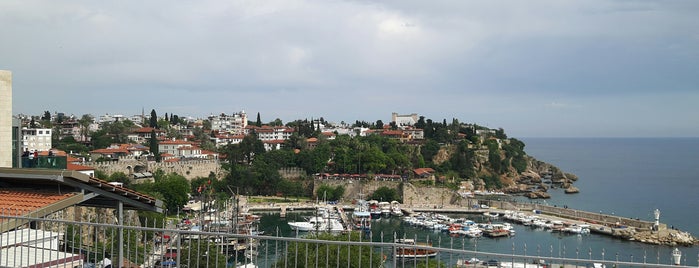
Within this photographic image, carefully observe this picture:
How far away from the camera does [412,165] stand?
47219 mm

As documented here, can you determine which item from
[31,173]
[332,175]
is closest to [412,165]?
[332,175]

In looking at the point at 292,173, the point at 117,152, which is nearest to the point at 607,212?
the point at 292,173

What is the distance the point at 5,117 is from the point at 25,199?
404cm

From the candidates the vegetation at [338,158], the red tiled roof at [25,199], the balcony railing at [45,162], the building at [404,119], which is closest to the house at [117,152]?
the vegetation at [338,158]

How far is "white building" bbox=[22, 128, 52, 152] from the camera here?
40269mm

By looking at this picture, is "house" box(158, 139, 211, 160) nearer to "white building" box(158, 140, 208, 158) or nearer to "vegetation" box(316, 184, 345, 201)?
"white building" box(158, 140, 208, 158)

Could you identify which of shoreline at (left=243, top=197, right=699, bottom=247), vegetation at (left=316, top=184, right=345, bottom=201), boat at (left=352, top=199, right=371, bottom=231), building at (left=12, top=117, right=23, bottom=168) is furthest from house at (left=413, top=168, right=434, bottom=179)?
building at (left=12, top=117, right=23, bottom=168)

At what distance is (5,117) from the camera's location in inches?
354

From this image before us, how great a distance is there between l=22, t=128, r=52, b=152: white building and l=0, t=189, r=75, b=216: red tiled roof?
126 ft

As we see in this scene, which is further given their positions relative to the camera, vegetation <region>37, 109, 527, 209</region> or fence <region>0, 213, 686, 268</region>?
vegetation <region>37, 109, 527, 209</region>

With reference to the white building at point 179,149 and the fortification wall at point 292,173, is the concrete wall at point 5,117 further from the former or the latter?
the white building at point 179,149

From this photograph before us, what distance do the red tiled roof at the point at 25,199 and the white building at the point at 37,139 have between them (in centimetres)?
3847

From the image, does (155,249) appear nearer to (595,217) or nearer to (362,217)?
(362,217)

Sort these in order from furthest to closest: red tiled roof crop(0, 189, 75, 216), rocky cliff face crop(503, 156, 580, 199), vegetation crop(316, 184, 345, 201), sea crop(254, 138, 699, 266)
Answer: rocky cliff face crop(503, 156, 580, 199), vegetation crop(316, 184, 345, 201), sea crop(254, 138, 699, 266), red tiled roof crop(0, 189, 75, 216)
